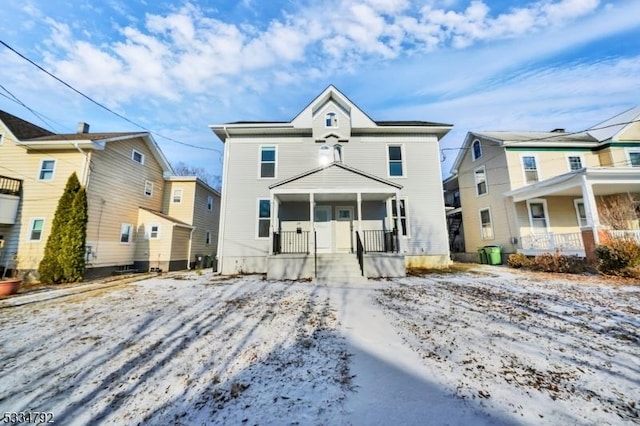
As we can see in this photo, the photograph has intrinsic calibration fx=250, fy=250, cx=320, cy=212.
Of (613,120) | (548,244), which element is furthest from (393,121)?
(613,120)

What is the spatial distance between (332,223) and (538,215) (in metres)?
10.9

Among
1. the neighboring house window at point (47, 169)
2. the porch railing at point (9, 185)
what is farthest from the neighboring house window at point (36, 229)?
the neighboring house window at point (47, 169)

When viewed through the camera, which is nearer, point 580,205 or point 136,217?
point 580,205

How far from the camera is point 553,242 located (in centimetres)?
1137

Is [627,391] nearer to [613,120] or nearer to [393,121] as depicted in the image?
[393,121]

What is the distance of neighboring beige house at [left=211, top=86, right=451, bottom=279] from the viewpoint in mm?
10883

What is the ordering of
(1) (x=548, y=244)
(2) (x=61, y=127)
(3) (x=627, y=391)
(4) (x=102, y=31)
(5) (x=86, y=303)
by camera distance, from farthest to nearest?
1. (2) (x=61, y=127)
2. (1) (x=548, y=244)
3. (4) (x=102, y=31)
4. (5) (x=86, y=303)
5. (3) (x=627, y=391)

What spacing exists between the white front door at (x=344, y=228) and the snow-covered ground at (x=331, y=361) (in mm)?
5780

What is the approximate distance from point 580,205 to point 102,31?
2229cm

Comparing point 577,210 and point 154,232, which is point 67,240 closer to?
point 154,232

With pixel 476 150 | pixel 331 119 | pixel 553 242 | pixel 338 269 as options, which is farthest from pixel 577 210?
pixel 331 119

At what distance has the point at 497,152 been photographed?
14.0m

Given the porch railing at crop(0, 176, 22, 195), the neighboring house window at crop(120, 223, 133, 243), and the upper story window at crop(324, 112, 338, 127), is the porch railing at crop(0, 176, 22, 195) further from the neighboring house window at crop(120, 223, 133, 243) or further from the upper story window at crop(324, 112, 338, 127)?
the upper story window at crop(324, 112, 338, 127)

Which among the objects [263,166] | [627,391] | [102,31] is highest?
[102,31]
